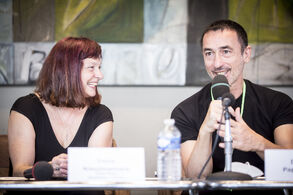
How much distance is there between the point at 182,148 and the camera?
2475mm

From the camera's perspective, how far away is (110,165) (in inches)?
63.3

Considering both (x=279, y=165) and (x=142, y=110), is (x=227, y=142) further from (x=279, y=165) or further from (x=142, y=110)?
(x=142, y=110)

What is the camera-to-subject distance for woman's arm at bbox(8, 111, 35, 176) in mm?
2259

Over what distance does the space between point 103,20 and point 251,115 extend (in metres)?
1.45

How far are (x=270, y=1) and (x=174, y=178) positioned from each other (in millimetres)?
2231

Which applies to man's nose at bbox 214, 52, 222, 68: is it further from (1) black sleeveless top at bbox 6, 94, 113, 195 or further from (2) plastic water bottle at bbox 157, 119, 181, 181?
(2) plastic water bottle at bbox 157, 119, 181, 181

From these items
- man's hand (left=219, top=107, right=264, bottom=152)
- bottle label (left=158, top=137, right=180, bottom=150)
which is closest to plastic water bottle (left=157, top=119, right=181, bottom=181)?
bottle label (left=158, top=137, right=180, bottom=150)

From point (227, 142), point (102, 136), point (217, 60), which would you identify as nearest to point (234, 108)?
point (217, 60)

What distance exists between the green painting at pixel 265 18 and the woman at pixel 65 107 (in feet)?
4.64

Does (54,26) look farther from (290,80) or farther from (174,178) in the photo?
(174,178)

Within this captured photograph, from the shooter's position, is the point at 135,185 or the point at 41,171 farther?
the point at 41,171

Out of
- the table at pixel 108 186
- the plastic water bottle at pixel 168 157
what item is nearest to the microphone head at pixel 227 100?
the plastic water bottle at pixel 168 157

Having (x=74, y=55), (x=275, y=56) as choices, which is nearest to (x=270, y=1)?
(x=275, y=56)

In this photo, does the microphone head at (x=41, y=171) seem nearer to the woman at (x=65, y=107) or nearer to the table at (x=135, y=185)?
the table at (x=135, y=185)
